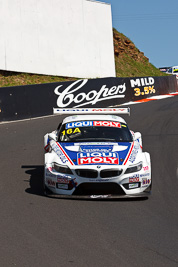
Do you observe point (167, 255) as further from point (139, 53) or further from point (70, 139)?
point (139, 53)

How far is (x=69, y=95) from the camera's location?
870 inches

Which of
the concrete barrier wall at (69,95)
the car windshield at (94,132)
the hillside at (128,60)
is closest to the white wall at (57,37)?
the concrete barrier wall at (69,95)

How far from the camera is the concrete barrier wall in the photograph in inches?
779

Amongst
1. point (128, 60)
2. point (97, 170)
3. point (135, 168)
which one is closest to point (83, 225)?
point (97, 170)

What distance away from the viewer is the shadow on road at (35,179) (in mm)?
8867

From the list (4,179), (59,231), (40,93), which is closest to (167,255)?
(59,231)

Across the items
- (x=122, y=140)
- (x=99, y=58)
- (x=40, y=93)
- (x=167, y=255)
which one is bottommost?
(x=167, y=255)

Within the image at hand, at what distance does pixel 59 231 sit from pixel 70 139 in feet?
10.9

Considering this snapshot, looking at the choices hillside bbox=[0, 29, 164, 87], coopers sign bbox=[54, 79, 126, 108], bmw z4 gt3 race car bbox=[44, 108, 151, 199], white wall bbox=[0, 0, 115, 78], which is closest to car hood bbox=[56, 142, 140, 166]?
bmw z4 gt3 race car bbox=[44, 108, 151, 199]

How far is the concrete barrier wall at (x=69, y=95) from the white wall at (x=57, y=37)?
6.20 metres

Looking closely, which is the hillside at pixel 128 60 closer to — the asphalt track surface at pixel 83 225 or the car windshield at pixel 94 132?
the car windshield at pixel 94 132

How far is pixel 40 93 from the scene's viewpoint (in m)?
20.6

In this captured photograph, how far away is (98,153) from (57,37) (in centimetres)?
2326

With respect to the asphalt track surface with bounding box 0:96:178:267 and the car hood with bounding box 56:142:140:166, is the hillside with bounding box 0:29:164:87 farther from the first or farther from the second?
the car hood with bounding box 56:142:140:166
